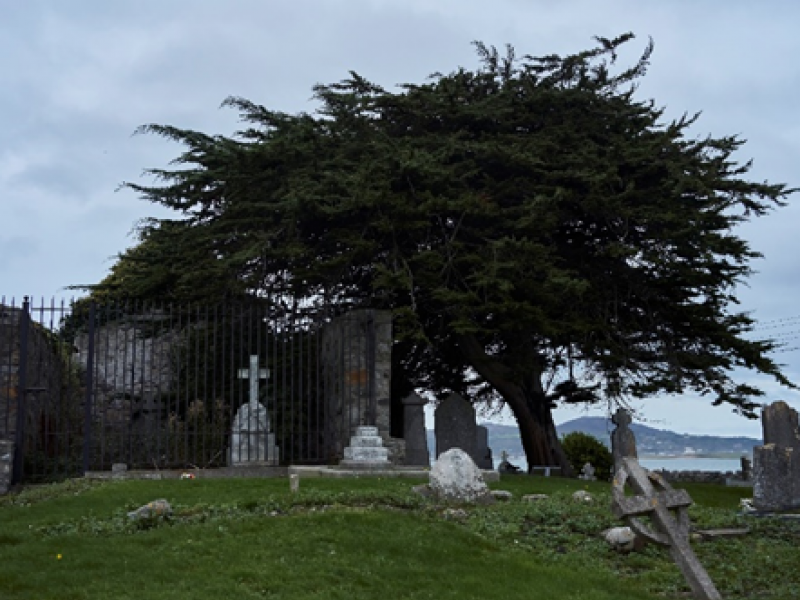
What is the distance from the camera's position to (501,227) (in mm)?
21578

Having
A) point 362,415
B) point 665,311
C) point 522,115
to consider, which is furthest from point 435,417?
point 522,115

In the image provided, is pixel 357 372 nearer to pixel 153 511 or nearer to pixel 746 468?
pixel 153 511

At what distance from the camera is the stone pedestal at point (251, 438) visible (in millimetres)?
18766

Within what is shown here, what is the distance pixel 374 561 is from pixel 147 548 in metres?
2.49

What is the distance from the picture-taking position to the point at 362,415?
65.4ft

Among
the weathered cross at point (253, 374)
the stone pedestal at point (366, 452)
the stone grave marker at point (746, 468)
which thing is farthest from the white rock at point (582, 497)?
the stone grave marker at point (746, 468)

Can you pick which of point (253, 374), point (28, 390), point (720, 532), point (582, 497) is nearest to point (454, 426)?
A: point (253, 374)

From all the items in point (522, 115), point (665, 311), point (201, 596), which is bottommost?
point (201, 596)

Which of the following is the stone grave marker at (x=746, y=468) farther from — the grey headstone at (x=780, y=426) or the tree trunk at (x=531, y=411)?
the grey headstone at (x=780, y=426)

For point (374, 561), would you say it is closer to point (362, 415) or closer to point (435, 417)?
point (362, 415)

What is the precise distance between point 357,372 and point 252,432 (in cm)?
268

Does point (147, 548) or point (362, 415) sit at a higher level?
point (362, 415)

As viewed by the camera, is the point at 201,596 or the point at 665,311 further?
the point at 665,311

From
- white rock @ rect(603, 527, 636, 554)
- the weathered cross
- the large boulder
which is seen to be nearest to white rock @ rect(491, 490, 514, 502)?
the large boulder
